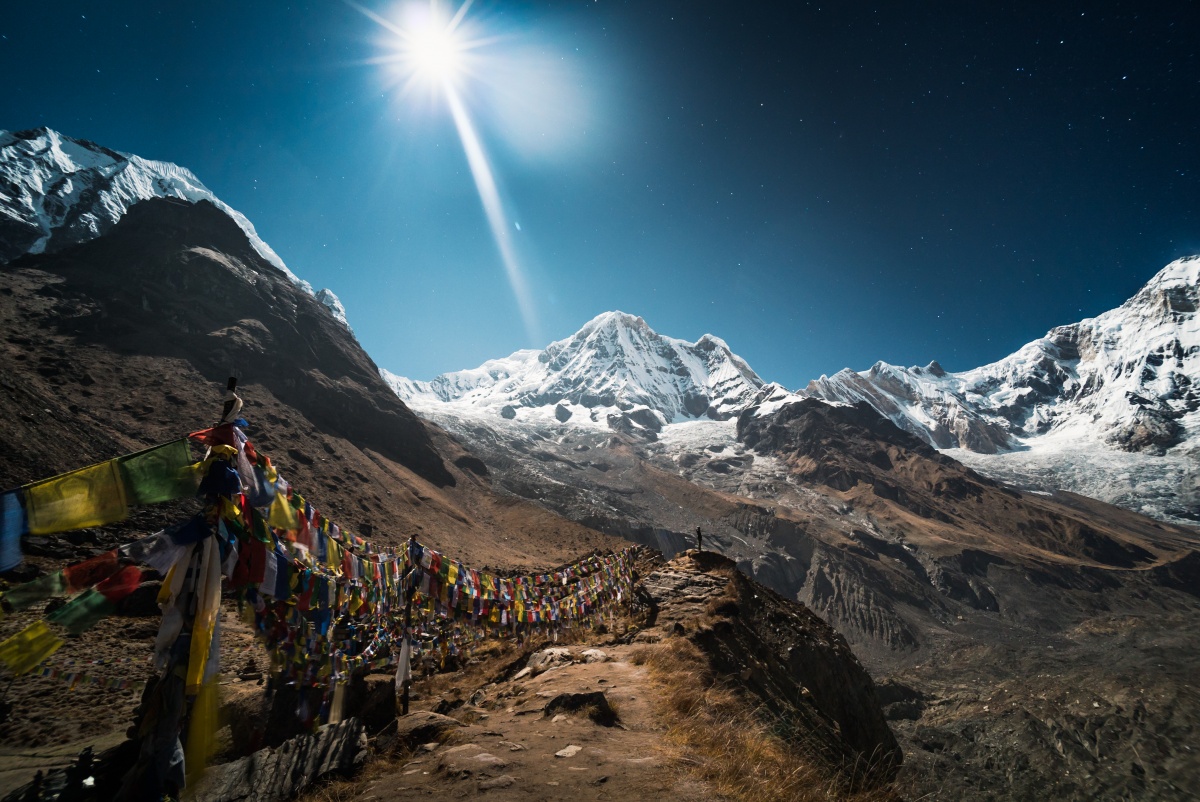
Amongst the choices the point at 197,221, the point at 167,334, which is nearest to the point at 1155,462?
the point at 167,334

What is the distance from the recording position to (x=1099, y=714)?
37156 mm

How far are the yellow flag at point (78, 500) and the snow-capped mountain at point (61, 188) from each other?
105610mm

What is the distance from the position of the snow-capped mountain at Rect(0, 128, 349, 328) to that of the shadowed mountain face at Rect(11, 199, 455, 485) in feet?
42.1

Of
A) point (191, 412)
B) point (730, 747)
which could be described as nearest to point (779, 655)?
point (730, 747)

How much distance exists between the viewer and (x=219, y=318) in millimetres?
66812

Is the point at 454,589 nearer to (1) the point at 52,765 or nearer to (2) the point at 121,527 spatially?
(1) the point at 52,765

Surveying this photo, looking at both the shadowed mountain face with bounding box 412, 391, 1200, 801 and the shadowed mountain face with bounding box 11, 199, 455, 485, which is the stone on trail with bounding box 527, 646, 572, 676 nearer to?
the shadowed mountain face with bounding box 412, 391, 1200, 801

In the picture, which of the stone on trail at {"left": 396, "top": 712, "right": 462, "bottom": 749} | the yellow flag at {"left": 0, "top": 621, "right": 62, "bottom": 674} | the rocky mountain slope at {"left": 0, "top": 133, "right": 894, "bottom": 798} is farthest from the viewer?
the rocky mountain slope at {"left": 0, "top": 133, "right": 894, "bottom": 798}

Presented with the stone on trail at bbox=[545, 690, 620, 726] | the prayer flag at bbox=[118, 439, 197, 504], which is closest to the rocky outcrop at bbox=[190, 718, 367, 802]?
the stone on trail at bbox=[545, 690, 620, 726]

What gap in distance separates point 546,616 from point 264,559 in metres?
12.7

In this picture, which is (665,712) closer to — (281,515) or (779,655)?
(281,515)

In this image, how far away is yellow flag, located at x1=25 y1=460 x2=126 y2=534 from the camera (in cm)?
412

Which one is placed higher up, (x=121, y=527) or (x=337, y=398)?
(x=337, y=398)

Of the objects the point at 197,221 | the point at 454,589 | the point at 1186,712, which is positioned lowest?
the point at 1186,712
